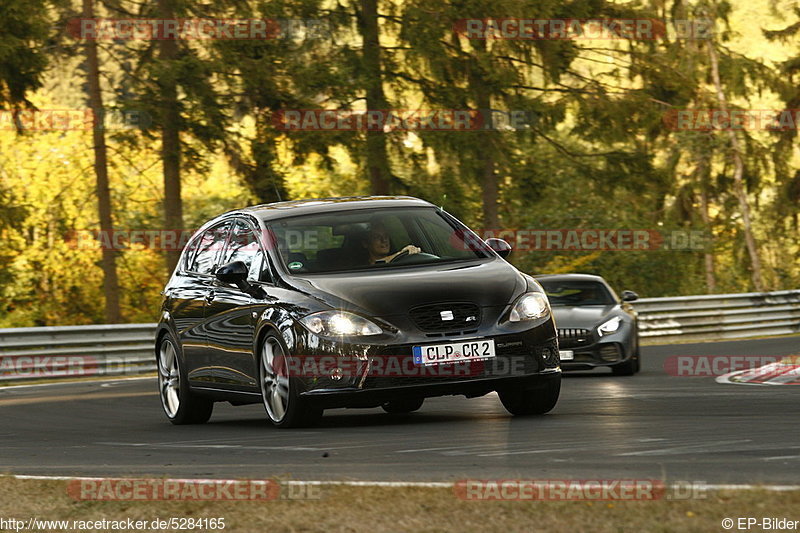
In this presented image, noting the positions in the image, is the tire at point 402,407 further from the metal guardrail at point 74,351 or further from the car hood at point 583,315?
the metal guardrail at point 74,351

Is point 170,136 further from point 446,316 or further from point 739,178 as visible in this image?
point 446,316

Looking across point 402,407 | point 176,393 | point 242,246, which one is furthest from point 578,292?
point 242,246

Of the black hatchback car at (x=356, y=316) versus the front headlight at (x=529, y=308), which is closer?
the black hatchback car at (x=356, y=316)

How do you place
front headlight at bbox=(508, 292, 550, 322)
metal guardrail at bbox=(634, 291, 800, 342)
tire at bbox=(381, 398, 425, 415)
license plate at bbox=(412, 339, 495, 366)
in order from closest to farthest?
license plate at bbox=(412, 339, 495, 366), front headlight at bbox=(508, 292, 550, 322), tire at bbox=(381, 398, 425, 415), metal guardrail at bbox=(634, 291, 800, 342)

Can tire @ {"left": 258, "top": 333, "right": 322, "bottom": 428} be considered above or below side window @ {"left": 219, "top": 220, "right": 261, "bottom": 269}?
below

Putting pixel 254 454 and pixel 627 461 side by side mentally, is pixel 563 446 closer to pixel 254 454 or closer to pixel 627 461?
pixel 627 461

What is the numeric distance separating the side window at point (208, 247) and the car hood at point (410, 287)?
1.87m

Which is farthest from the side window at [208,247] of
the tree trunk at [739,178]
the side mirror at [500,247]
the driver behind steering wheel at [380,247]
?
the tree trunk at [739,178]

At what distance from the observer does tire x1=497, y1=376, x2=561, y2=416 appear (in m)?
11.1

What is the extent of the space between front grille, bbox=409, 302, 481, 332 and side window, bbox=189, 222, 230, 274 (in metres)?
2.80

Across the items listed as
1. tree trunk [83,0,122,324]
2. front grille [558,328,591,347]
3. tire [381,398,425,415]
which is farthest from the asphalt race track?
tree trunk [83,0,122,324]

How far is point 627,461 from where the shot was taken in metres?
7.86

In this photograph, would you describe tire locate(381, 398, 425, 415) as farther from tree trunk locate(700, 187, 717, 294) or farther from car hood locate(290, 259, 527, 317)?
tree trunk locate(700, 187, 717, 294)

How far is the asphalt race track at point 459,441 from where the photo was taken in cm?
776
